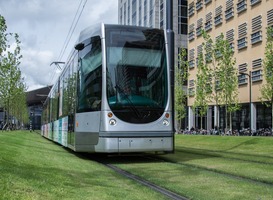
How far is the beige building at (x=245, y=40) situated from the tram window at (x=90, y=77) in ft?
97.3

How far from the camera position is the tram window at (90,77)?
12.3 meters

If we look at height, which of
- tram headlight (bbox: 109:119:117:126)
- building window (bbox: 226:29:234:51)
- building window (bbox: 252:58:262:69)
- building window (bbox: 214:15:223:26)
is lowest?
tram headlight (bbox: 109:119:117:126)

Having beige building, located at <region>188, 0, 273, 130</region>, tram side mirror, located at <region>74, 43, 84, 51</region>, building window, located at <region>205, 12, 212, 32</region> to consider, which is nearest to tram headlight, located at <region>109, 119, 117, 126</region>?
tram side mirror, located at <region>74, 43, 84, 51</region>

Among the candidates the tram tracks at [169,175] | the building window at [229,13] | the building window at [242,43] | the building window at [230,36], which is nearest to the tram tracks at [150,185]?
the tram tracks at [169,175]

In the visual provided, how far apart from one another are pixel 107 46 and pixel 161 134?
9.87 feet

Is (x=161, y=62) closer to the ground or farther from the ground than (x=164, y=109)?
farther from the ground

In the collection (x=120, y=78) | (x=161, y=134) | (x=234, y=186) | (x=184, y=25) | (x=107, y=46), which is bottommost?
(x=234, y=186)

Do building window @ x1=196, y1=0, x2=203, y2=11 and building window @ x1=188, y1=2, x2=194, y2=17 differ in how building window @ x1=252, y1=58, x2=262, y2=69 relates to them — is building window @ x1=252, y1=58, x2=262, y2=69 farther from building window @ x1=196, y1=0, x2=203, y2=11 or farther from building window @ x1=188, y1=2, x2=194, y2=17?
building window @ x1=188, y1=2, x2=194, y2=17

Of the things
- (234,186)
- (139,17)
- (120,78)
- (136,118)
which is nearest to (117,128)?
(136,118)

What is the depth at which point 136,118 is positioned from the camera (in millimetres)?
11969

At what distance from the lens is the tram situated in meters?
11.9

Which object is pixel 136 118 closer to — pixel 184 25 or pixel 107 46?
pixel 107 46

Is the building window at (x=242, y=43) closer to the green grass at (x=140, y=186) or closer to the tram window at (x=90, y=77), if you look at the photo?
the tram window at (x=90, y=77)

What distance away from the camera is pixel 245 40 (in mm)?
45375
